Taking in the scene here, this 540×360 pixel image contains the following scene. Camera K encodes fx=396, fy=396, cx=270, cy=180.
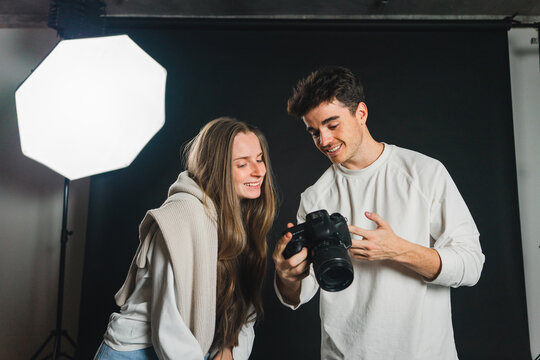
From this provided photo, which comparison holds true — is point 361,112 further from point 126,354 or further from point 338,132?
point 126,354

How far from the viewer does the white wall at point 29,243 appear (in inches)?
88.7

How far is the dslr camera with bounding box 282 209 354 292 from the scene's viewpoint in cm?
89

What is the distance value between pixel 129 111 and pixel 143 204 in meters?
0.53

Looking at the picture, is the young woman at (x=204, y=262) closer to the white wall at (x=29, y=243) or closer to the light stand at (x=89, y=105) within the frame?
the light stand at (x=89, y=105)

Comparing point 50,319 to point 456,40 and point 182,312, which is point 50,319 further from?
point 456,40

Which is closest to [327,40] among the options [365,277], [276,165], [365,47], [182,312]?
[365,47]

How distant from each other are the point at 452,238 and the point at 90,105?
1.53m

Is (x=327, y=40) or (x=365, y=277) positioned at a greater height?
(x=327, y=40)

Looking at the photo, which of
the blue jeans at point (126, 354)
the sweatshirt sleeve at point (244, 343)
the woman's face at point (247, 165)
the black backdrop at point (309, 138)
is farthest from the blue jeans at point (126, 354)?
the black backdrop at point (309, 138)

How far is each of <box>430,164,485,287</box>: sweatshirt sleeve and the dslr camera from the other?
0.88ft

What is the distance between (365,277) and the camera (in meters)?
1.14

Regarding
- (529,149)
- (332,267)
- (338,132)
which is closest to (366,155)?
(338,132)

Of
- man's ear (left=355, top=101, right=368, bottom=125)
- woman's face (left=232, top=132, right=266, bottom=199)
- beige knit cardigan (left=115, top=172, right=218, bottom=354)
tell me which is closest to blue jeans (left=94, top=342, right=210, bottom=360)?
beige knit cardigan (left=115, top=172, right=218, bottom=354)

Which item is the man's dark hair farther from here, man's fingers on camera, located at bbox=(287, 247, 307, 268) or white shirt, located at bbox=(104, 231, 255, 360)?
white shirt, located at bbox=(104, 231, 255, 360)
